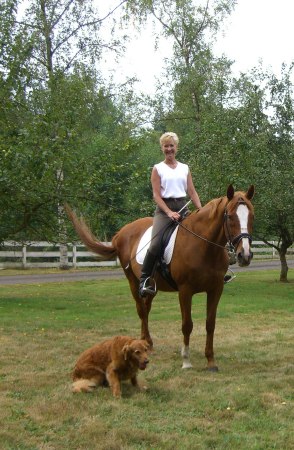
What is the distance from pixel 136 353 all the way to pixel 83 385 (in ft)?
2.43

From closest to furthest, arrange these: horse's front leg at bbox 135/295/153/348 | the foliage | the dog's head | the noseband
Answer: the dog's head → the noseband → horse's front leg at bbox 135/295/153/348 → the foliage

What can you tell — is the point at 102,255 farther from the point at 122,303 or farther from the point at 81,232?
the point at 122,303

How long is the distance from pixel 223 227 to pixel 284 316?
640 cm

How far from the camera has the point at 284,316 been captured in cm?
1294

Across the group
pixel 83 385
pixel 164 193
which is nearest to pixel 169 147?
pixel 164 193

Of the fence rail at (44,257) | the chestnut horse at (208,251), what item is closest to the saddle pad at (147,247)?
the chestnut horse at (208,251)

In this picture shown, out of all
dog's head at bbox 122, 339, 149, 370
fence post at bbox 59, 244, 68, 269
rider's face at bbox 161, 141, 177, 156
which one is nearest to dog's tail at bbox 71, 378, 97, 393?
dog's head at bbox 122, 339, 149, 370

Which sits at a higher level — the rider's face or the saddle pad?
the rider's face

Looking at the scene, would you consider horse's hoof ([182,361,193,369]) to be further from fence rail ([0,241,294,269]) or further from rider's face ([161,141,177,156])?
fence rail ([0,241,294,269])

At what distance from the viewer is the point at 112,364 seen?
20.5 feet

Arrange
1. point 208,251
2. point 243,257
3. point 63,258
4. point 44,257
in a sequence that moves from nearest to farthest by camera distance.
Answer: point 243,257
point 208,251
point 63,258
point 44,257

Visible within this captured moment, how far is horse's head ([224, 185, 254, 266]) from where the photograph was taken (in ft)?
22.1

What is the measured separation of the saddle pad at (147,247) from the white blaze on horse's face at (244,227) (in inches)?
50.8

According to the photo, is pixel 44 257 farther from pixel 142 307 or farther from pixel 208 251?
pixel 208 251
